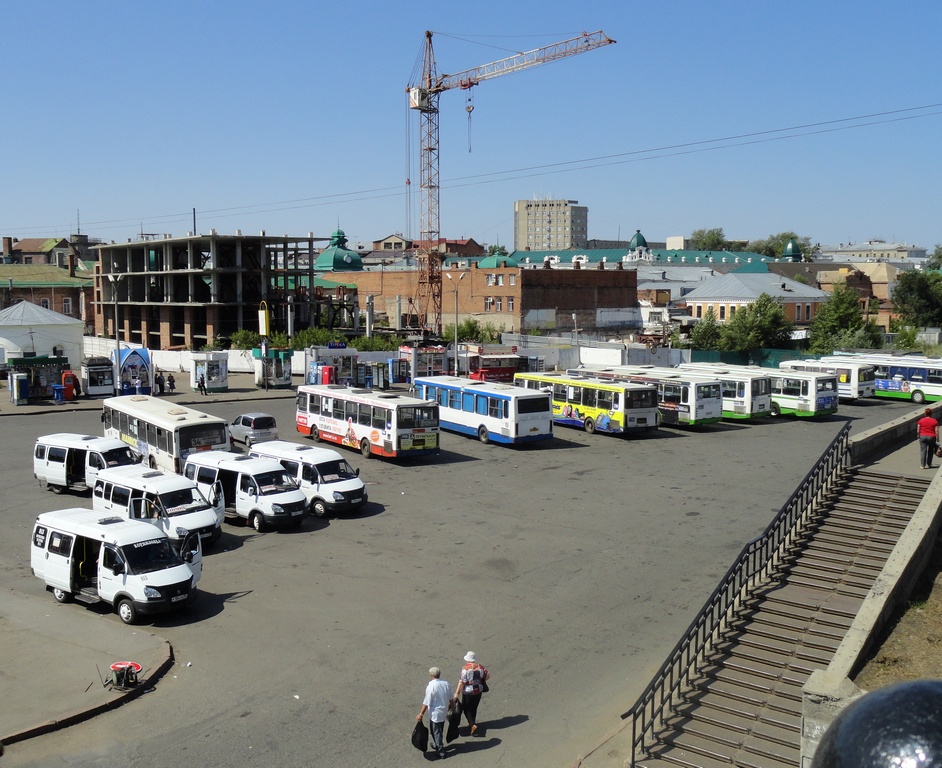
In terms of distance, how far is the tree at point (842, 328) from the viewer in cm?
6525

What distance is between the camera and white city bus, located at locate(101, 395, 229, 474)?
997 inches

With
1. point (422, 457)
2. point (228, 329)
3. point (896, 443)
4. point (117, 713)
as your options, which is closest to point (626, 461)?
point (422, 457)

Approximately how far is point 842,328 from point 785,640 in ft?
207

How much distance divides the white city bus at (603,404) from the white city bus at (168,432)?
14488 mm

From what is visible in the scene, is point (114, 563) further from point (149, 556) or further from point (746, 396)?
point (746, 396)

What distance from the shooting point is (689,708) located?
11.9 meters

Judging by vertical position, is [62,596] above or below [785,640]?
below

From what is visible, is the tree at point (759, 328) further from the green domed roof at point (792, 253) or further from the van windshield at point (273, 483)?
the green domed roof at point (792, 253)

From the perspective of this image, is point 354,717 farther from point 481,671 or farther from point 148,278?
point 148,278

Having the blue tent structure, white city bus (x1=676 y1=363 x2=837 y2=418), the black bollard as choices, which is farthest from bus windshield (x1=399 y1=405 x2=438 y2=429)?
the black bollard

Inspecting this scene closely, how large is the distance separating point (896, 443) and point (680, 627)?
1122 centimetres

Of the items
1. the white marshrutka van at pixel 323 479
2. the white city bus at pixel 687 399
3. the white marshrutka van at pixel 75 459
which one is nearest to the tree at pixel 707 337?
the white city bus at pixel 687 399

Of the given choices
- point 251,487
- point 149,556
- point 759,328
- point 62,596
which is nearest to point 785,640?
point 149,556

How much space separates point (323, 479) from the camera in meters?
22.6
